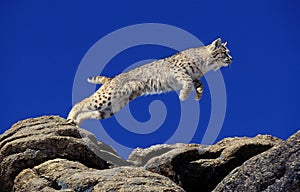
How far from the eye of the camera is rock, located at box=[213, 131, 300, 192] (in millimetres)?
11203

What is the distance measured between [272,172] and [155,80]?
13634mm

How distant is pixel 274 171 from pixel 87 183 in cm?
444

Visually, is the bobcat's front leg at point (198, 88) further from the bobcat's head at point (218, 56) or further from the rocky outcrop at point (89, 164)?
the rocky outcrop at point (89, 164)

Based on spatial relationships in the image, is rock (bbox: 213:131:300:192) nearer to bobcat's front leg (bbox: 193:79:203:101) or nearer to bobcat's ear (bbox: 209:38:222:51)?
bobcat's front leg (bbox: 193:79:203:101)

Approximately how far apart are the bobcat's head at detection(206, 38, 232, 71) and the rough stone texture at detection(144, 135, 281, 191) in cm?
935

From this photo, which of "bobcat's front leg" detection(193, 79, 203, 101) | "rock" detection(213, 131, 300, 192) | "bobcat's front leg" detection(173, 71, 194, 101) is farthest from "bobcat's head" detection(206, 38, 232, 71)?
"rock" detection(213, 131, 300, 192)

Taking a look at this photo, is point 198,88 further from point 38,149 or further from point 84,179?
point 84,179

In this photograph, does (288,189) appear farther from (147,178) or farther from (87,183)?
(87,183)

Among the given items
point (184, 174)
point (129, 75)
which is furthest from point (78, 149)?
point (129, 75)

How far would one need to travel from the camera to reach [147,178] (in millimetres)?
13469

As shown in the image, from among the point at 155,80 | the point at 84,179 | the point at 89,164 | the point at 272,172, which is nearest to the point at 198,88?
the point at 155,80

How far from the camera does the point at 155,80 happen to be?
2489 cm

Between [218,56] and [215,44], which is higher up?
[215,44]

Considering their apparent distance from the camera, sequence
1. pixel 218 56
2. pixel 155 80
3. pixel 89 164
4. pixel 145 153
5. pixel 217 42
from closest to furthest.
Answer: pixel 89 164 < pixel 145 153 < pixel 155 80 < pixel 218 56 < pixel 217 42
